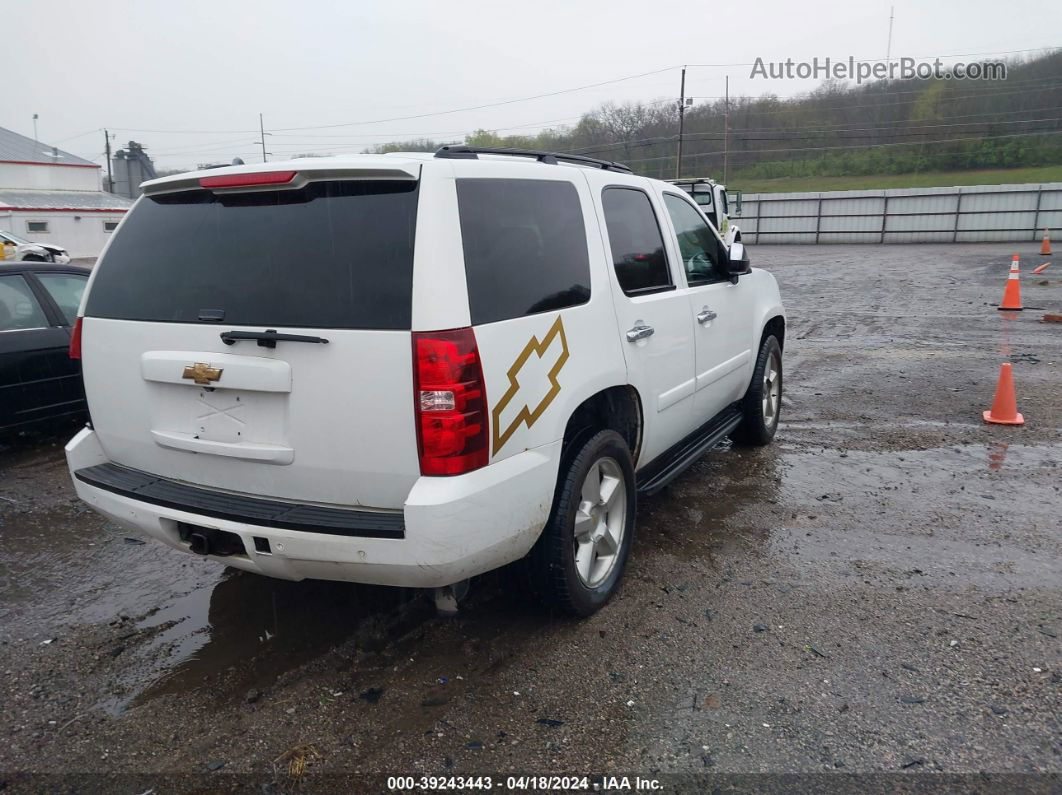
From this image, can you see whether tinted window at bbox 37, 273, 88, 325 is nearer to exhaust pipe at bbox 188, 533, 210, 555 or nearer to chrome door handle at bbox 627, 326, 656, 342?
exhaust pipe at bbox 188, 533, 210, 555

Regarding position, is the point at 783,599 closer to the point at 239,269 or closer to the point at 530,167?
the point at 530,167

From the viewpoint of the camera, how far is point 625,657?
3148 millimetres

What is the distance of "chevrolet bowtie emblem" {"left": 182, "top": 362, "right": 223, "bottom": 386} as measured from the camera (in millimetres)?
2771

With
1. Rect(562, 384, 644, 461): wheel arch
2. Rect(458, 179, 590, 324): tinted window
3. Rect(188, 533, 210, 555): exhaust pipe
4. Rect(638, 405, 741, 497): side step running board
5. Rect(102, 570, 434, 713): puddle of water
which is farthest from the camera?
Rect(638, 405, 741, 497): side step running board

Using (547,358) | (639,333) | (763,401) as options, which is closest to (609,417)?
(639,333)

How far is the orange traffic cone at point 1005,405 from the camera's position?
6430mm

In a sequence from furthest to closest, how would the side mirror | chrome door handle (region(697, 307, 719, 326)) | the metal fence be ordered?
1. the metal fence
2. the side mirror
3. chrome door handle (region(697, 307, 719, 326))

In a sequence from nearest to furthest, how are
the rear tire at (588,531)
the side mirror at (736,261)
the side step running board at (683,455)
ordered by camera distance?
the rear tire at (588,531)
the side step running board at (683,455)
the side mirror at (736,261)

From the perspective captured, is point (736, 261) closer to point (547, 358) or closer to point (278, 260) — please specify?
point (547, 358)

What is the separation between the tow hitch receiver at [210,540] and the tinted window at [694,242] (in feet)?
9.32

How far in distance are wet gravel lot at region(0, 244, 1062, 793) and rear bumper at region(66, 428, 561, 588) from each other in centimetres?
54

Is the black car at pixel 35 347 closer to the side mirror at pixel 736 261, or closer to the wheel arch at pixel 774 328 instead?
the side mirror at pixel 736 261

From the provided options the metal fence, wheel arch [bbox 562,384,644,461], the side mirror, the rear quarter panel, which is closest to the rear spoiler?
the rear quarter panel

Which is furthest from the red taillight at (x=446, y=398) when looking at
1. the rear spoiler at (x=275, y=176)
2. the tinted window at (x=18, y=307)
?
the tinted window at (x=18, y=307)
